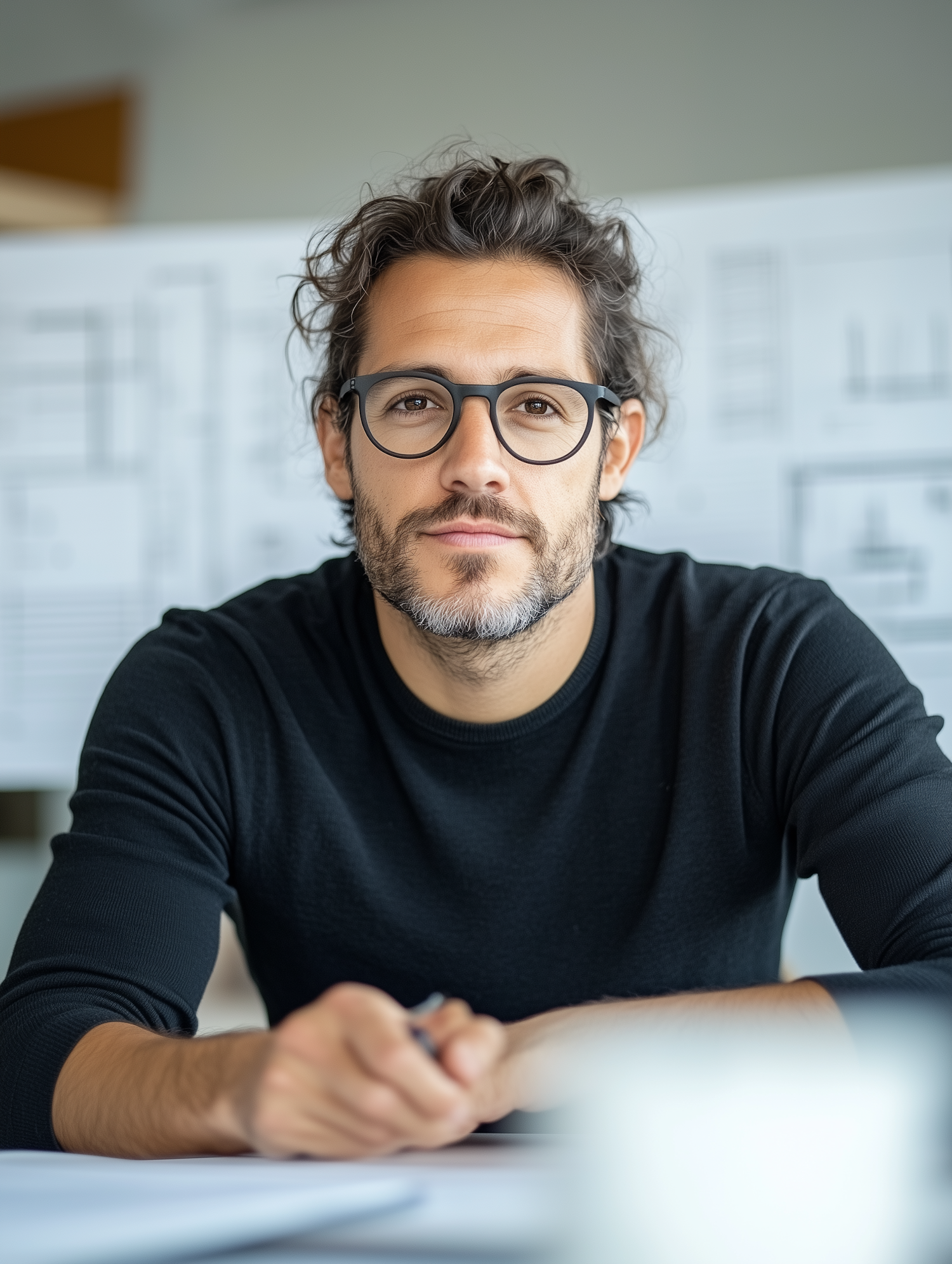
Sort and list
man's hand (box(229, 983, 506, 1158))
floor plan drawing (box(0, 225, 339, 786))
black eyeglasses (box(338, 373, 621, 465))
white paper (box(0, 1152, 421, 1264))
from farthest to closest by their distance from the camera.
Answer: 1. floor plan drawing (box(0, 225, 339, 786))
2. black eyeglasses (box(338, 373, 621, 465))
3. man's hand (box(229, 983, 506, 1158))
4. white paper (box(0, 1152, 421, 1264))

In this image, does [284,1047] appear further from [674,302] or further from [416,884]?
[674,302]

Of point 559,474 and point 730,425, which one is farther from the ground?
point 730,425

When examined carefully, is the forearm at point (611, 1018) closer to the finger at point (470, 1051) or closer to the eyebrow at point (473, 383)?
the finger at point (470, 1051)

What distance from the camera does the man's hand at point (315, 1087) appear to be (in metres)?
0.66

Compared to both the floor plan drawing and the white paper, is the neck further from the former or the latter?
the floor plan drawing

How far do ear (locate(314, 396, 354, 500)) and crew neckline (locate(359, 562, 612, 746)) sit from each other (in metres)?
0.22

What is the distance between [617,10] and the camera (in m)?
2.40

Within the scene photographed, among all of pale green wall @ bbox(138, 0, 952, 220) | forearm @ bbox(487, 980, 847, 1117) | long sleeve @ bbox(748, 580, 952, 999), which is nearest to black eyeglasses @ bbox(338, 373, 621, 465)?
long sleeve @ bbox(748, 580, 952, 999)

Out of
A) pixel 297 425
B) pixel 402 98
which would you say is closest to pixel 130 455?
pixel 297 425

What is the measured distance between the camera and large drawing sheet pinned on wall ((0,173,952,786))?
194cm

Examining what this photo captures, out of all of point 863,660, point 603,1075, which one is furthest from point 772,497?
point 603,1075

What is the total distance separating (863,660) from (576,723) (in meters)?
0.32

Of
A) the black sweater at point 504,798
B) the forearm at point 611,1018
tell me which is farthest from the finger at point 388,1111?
the black sweater at point 504,798

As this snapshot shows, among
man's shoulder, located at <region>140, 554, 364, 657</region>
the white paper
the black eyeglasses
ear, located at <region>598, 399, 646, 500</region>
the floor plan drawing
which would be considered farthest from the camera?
the floor plan drawing
